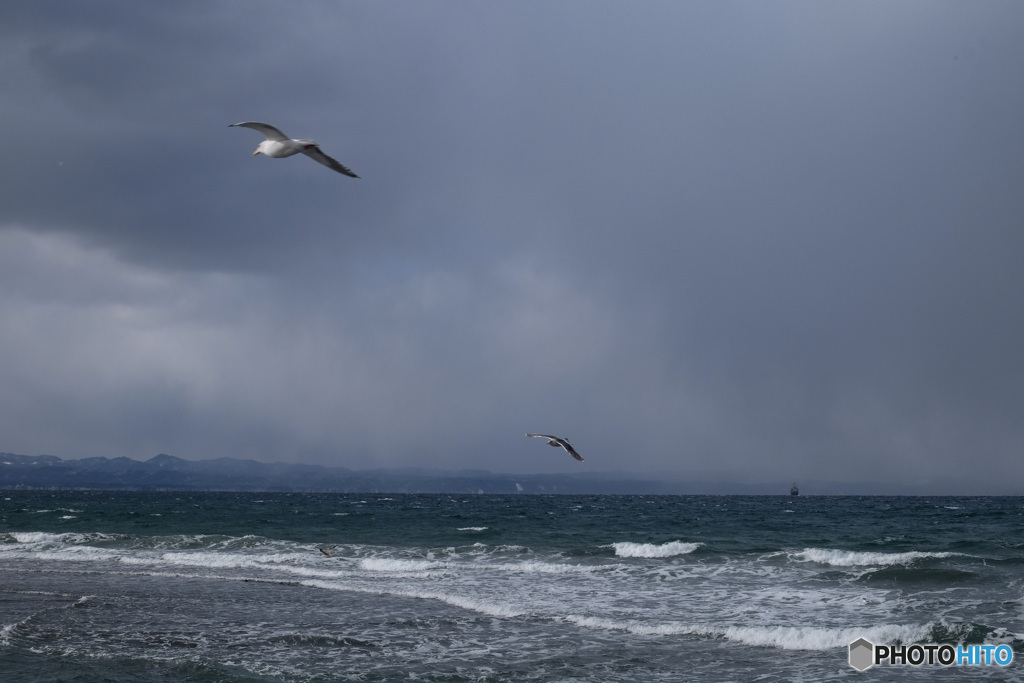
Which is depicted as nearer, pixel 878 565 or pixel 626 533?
pixel 878 565

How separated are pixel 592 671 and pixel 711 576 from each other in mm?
12664

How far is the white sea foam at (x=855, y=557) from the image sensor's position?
2719 centimetres

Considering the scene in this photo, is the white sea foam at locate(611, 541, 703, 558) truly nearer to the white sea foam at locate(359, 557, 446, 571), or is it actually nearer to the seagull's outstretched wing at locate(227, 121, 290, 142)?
the white sea foam at locate(359, 557, 446, 571)

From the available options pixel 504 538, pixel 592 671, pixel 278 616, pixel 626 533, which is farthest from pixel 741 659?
pixel 626 533

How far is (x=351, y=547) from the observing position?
34531 millimetres

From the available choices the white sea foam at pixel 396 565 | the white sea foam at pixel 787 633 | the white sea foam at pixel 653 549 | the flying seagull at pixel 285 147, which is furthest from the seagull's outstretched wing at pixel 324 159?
the white sea foam at pixel 653 549

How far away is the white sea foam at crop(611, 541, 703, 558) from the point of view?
30891 mm

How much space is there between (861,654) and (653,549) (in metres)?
18.2

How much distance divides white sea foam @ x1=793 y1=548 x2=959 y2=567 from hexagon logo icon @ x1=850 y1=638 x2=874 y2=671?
13063mm

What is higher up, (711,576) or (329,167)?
(329,167)

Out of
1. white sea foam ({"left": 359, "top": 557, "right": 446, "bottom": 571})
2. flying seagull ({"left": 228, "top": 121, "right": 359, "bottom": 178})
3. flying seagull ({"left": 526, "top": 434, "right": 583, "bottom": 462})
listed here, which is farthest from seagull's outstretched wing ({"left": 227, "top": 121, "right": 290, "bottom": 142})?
white sea foam ({"left": 359, "top": 557, "right": 446, "bottom": 571})

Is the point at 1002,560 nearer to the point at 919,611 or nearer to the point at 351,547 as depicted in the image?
the point at 919,611

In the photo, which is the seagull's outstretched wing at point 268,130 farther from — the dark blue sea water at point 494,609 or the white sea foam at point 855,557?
the white sea foam at point 855,557

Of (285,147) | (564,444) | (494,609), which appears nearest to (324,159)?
(285,147)
